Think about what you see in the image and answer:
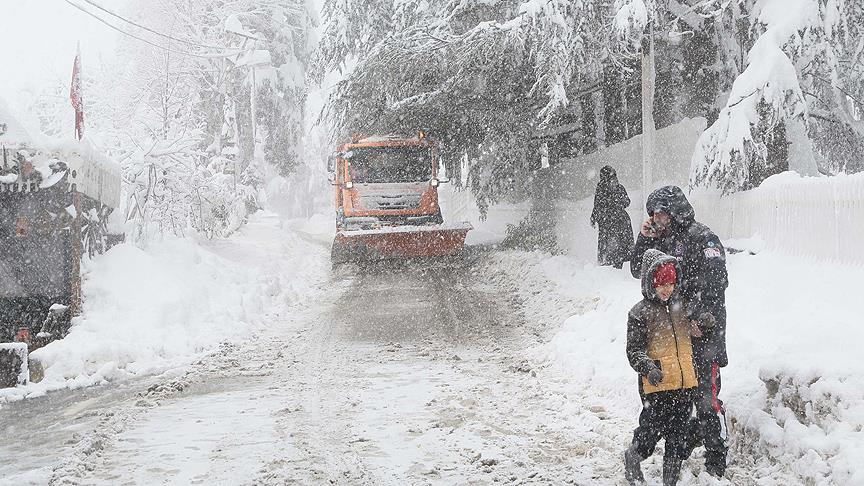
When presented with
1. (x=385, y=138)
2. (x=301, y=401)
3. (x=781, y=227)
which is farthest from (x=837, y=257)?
(x=385, y=138)

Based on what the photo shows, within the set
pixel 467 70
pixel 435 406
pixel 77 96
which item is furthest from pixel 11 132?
Result: pixel 467 70

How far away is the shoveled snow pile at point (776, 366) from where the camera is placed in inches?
184

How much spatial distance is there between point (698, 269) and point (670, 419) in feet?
3.00

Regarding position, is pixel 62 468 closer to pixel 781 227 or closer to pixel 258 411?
pixel 258 411

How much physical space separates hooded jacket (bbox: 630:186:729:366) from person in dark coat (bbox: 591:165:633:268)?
26.1ft

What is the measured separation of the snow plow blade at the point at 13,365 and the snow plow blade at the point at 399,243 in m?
10.5

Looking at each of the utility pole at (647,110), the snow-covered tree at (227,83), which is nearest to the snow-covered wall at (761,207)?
the utility pole at (647,110)

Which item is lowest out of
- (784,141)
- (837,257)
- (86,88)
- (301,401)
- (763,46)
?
(301,401)

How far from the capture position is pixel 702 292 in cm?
511

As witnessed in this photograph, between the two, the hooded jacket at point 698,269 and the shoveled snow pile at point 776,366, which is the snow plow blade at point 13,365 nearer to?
the shoveled snow pile at point 776,366

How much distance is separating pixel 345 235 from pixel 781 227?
33.0 ft

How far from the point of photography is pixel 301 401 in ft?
24.5

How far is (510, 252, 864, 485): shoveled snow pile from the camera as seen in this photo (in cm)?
468

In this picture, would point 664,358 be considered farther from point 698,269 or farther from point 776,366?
point 776,366
